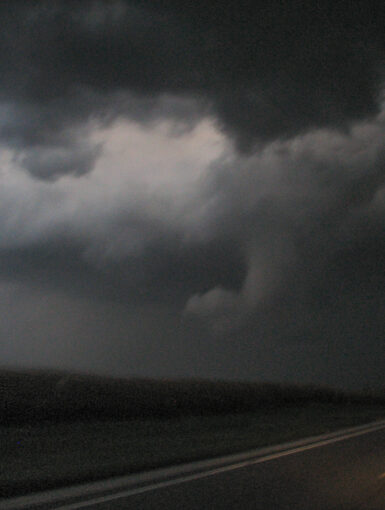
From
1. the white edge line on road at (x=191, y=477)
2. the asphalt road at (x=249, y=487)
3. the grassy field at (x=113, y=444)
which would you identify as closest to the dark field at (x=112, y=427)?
the grassy field at (x=113, y=444)

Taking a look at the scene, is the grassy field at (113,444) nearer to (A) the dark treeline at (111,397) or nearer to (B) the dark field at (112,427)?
(B) the dark field at (112,427)

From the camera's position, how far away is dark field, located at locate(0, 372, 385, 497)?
13.8 metres

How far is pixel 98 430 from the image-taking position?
21.9 m

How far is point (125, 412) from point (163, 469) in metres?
12.8

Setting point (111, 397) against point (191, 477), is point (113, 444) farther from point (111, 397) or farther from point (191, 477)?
point (111, 397)

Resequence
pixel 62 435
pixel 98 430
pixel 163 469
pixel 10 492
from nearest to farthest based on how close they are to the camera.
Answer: pixel 10 492 < pixel 163 469 < pixel 62 435 < pixel 98 430

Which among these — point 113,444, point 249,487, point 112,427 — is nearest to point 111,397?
point 112,427

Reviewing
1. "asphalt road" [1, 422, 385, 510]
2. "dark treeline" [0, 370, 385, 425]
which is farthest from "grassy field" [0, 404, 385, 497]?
"asphalt road" [1, 422, 385, 510]

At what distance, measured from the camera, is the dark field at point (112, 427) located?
45.4ft

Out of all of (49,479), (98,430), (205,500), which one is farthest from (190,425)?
(205,500)

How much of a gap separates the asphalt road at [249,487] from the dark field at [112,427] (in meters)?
1.23

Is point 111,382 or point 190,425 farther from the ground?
point 111,382

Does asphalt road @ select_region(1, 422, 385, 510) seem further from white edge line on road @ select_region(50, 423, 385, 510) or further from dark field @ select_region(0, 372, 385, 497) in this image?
dark field @ select_region(0, 372, 385, 497)

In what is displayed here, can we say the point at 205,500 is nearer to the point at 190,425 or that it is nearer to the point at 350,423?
the point at 190,425
